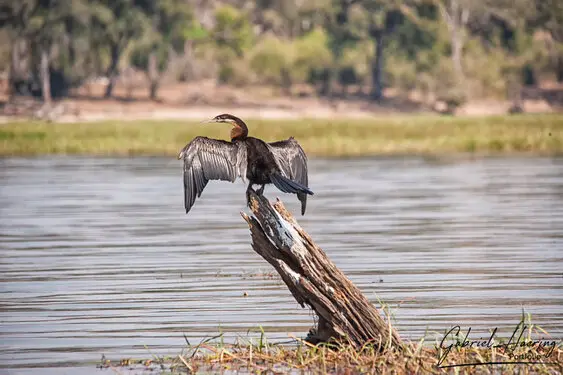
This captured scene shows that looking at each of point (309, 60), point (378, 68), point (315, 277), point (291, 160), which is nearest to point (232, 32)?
point (309, 60)

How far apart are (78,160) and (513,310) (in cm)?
3465

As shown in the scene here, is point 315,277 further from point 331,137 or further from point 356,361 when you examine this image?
point 331,137

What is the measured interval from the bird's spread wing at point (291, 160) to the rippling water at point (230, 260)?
4.74 ft

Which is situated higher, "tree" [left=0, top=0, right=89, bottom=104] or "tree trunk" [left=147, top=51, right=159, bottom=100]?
"tree" [left=0, top=0, right=89, bottom=104]

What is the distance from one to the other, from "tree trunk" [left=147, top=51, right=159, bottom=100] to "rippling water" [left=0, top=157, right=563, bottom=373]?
46993 mm

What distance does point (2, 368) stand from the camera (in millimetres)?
11531

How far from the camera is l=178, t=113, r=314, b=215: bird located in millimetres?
12445

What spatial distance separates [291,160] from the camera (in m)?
13.0

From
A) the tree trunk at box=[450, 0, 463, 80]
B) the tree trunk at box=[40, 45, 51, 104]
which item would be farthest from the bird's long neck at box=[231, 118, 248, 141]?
the tree trunk at box=[450, 0, 463, 80]

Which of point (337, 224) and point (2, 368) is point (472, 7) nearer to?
point (337, 224)

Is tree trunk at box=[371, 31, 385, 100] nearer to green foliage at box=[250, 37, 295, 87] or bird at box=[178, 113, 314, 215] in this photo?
green foliage at box=[250, 37, 295, 87]

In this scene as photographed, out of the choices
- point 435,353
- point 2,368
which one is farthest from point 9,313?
point 435,353

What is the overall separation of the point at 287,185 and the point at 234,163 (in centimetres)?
52

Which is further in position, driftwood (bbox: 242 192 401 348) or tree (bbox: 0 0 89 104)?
tree (bbox: 0 0 89 104)
